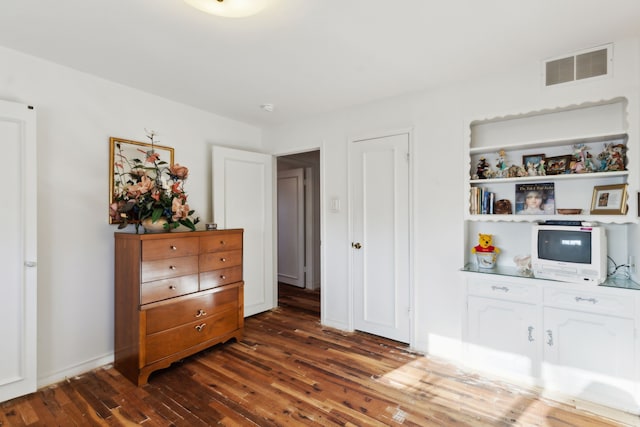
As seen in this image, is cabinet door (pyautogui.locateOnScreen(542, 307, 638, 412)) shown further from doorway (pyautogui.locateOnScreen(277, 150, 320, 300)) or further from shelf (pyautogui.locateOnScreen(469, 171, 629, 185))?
doorway (pyautogui.locateOnScreen(277, 150, 320, 300))

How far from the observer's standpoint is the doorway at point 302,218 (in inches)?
209

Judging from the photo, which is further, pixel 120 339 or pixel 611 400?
pixel 120 339

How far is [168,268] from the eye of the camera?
99.6 inches

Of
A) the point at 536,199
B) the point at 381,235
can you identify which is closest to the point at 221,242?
the point at 381,235

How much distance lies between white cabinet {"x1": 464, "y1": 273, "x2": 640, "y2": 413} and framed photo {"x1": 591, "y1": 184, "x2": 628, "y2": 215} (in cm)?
54

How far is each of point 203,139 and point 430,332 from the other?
3.04m

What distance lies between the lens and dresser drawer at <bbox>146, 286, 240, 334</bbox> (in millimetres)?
2453

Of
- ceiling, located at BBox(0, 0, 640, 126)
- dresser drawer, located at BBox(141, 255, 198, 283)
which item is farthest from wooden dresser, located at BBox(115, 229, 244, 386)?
ceiling, located at BBox(0, 0, 640, 126)

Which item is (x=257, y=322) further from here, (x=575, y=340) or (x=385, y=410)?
(x=575, y=340)

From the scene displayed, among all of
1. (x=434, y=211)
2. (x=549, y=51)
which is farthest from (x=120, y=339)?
(x=549, y=51)

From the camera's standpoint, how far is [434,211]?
9.36 feet

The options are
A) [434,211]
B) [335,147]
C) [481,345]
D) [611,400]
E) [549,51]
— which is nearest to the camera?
[611,400]

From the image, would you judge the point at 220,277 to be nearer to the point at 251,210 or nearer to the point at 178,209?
the point at 178,209

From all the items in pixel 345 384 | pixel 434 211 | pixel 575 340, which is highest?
pixel 434 211
